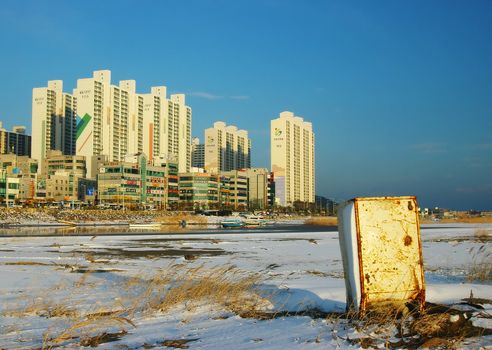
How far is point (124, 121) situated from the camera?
590 feet

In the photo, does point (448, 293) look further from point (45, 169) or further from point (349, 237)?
point (45, 169)

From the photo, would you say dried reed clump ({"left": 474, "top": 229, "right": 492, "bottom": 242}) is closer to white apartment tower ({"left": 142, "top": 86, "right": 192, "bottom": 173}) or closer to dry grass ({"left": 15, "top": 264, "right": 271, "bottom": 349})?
dry grass ({"left": 15, "top": 264, "right": 271, "bottom": 349})

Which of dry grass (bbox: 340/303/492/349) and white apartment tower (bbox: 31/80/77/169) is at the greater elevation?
white apartment tower (bbox: 31/80/77/169)

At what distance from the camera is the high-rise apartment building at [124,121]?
559 ft

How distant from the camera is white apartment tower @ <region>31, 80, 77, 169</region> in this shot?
180625 millimetres

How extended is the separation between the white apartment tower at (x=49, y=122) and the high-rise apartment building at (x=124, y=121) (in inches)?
482

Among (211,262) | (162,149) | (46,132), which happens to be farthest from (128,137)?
(211,262)

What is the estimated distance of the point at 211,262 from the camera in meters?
14.7

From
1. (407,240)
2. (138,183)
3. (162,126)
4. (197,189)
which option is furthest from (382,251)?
(162,126)

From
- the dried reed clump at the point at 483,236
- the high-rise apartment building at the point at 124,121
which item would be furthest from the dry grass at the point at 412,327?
the high-rise apartment building at the point at 124,121

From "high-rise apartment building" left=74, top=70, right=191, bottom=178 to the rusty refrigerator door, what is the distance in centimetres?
16523

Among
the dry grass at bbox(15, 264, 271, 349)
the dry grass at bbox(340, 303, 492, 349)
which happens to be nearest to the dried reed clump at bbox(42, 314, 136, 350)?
the dry grass at bbox(15, 264, 271, 349)

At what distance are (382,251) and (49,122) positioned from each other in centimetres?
19068

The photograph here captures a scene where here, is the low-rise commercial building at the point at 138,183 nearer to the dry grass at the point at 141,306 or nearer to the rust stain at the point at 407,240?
the dry grass at the point at 141,306
